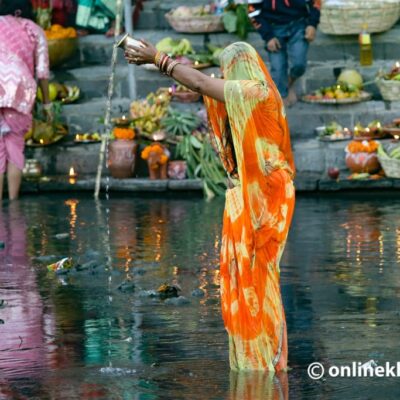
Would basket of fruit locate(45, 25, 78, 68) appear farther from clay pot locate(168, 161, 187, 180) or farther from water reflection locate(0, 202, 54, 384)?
water reflection locate(0, 202, 54, 384)

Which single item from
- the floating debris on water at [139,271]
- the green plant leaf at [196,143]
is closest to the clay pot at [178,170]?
the green plant leaf at [196,143]

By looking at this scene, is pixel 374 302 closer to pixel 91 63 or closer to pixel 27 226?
pixel 27 226

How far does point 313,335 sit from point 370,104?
28.1ft

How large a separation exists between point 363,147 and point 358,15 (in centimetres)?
221

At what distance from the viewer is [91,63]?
19.4 m

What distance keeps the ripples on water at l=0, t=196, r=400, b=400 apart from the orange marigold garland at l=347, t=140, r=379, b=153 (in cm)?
80

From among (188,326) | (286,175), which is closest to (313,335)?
(188,326)

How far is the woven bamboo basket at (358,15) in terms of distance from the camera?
17.9 metres

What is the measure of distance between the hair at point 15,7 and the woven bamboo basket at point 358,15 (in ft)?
12.5

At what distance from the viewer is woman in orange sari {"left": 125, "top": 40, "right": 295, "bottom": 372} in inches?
317

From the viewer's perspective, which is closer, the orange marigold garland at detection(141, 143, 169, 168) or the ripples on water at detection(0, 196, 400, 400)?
the ripples on water at detection(0, 196, 400, 400)

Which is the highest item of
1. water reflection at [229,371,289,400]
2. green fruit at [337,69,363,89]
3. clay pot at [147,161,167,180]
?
green fruit at [337,69,363,89]

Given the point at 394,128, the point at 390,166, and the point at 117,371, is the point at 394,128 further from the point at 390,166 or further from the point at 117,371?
the point at 117,371

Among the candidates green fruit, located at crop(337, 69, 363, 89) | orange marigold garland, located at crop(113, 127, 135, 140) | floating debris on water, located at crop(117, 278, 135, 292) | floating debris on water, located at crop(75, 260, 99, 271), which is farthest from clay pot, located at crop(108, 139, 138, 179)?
floating debris on water, located at crop(117, 278, 135, 292)
